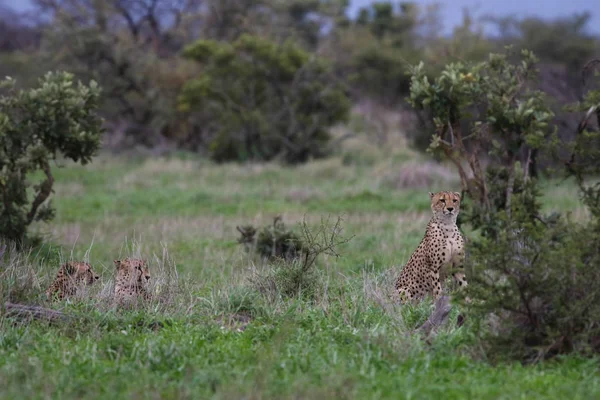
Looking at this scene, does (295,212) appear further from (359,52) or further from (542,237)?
(359,52)

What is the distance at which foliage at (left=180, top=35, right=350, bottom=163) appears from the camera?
2327cm

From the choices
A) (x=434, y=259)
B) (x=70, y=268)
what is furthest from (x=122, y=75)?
(x=434, y=259)

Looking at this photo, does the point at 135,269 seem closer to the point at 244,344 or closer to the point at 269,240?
the point at 244,344

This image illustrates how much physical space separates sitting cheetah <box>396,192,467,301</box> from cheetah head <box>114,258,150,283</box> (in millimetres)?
2165

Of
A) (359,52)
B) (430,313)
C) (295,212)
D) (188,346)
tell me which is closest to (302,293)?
(430,313)

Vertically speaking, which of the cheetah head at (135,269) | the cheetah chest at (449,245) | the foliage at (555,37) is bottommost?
the cheetah head at (135,269)

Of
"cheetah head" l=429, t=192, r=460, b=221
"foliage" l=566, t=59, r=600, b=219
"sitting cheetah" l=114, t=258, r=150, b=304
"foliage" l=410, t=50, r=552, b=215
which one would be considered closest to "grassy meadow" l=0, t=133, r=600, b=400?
"sitting cheetah" l=114, t=258, r=150, b=304

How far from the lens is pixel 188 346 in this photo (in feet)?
19.8

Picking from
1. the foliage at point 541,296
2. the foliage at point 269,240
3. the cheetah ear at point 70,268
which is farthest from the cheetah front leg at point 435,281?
the cheetah ear at point 70,268

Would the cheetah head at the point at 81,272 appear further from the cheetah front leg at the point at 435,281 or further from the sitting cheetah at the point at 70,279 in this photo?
the cheetah front leg at the point at 435,281

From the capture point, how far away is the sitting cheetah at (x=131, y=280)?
23.7 ft

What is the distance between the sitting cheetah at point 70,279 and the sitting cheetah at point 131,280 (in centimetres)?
28

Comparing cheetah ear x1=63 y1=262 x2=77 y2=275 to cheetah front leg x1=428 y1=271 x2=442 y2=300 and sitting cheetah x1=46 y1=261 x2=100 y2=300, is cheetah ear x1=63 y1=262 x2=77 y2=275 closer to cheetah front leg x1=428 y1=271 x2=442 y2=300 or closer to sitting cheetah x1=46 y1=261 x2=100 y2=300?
sitting cheetah x1=46 y1=261 x2=100 y2=300

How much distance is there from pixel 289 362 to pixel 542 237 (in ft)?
6.26
